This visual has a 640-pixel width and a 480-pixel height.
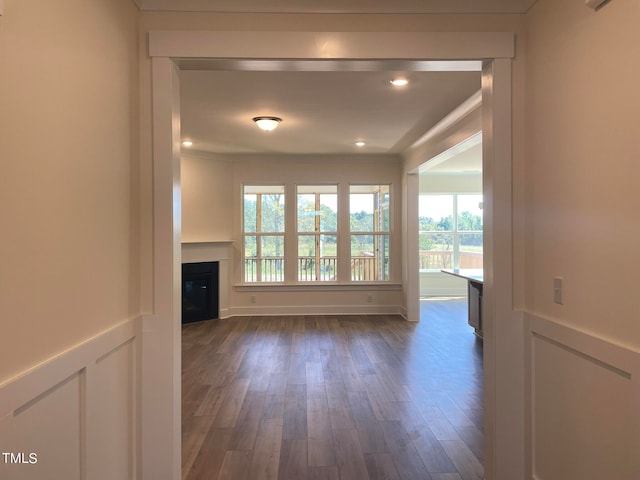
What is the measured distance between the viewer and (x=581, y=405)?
1.49 meters

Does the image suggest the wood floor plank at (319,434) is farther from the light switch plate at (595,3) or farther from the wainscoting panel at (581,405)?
the light switch plate at (595,3)

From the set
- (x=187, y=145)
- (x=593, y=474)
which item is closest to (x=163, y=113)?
(x=593, y=474)

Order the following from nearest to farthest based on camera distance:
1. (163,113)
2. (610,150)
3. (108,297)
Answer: (610,150) < (108,297) < (163,113)

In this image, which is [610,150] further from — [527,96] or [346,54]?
[346,54]

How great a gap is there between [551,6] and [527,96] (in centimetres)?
39

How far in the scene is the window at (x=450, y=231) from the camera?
27.9 ft

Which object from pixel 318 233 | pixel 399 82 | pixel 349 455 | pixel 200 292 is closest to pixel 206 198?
pixel 200 292

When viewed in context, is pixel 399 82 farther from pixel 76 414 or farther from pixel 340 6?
pixel 76 414

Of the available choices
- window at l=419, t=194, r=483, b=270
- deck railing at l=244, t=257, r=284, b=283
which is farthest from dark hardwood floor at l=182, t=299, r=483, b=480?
window at l=419, t=194, r=483, b=270

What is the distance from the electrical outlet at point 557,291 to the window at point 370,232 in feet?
15.4

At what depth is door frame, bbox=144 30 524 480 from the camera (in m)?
1.78

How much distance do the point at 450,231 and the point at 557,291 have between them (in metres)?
7.20

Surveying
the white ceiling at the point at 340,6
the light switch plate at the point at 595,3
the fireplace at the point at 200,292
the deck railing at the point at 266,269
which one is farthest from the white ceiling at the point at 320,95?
the deck railing at the point at 266,269

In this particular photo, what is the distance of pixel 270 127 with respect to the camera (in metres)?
4.06
